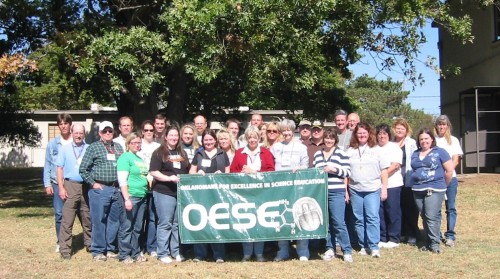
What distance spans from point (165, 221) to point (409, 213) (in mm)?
3888

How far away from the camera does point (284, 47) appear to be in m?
13.2

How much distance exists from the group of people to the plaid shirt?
14 mm

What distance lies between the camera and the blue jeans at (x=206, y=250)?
8398 mm

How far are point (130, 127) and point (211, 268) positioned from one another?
2407 mm

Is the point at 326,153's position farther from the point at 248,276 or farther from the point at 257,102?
the point at 257,102

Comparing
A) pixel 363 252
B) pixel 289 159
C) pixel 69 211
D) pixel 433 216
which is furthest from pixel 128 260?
pixel 433 216

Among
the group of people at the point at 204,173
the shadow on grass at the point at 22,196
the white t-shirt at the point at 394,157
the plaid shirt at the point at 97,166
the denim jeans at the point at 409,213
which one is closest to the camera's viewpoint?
the group of people at the point at 204,173

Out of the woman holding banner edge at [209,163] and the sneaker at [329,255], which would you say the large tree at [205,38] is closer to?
the woman holding banner edge at [209,163]

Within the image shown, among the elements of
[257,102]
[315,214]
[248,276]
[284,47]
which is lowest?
[248,276]

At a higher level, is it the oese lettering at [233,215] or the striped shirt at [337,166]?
the striped shirt at [337,166]

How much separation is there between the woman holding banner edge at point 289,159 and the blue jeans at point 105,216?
7.56 ft

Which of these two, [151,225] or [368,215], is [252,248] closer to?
[151,225]

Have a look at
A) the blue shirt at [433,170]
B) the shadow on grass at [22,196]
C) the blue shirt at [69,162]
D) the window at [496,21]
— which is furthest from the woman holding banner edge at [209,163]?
the window at [496,21]

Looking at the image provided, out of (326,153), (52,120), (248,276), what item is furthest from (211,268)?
(52,120)
